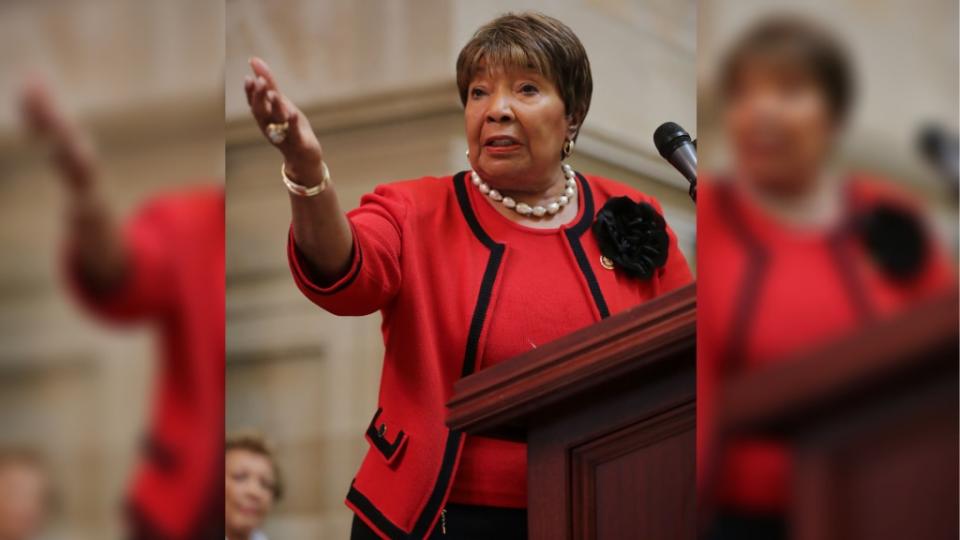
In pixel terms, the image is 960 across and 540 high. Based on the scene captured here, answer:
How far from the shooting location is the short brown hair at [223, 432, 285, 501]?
2859mm

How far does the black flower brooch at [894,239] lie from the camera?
880 millimetres

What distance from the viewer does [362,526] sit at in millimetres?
1845

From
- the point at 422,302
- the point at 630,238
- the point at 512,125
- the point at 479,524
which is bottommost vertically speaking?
the point at 479,524

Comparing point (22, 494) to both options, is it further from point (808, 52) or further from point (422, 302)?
point (422, 302)

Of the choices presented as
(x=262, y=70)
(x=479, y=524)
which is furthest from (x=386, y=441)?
(x=262, y=70)

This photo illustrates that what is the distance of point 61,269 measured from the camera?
35.4 inches

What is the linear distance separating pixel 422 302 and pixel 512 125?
0.26 meters

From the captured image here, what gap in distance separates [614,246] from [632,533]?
1.62 feet

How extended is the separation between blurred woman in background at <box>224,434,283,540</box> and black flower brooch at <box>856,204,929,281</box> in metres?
2.05

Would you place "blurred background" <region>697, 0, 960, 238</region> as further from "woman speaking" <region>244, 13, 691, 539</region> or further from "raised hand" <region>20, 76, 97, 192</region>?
"woman speaking" <region>244, 13, 691, 539</region>

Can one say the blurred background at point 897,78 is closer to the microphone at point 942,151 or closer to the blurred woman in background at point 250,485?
the microphone at point 942,151

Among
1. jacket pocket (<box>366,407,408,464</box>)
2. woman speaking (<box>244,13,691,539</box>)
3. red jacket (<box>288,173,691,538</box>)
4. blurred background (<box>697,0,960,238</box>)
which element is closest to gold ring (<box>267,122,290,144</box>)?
woman speaking (<box>244,13,691,539</box>)

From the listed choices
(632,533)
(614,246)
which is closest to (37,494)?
A: (632,533)

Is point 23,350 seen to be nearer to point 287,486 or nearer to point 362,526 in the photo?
point 362,526
